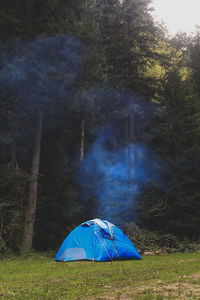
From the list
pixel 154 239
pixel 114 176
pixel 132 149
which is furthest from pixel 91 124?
pixel 154 239

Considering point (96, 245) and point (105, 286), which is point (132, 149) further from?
point (105, 286)

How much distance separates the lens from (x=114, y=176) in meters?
21.2

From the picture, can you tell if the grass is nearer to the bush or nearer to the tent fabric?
the tent fabric

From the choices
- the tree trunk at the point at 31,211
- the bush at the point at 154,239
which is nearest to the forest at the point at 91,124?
the tree trunk at the point at 31,211

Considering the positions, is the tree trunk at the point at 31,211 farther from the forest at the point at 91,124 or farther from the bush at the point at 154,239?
the bush at the point at 154,239

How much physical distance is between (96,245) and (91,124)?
7788 millimetres

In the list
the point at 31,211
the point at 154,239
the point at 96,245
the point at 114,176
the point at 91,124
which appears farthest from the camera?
the point at 114,176

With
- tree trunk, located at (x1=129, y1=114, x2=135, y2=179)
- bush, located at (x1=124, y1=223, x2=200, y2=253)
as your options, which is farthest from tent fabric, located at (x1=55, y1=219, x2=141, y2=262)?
tree trunk, located at (x1=129, y1=114, x2=135, y2=179)

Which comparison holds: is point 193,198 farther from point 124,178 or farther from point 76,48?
point 76,48

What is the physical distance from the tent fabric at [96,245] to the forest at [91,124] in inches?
161

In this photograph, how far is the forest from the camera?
1519 centimetres

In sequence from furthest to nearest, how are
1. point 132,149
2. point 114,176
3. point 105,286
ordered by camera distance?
point 132,149 → point 114,176 → point 105,286

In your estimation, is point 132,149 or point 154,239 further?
point 132,149

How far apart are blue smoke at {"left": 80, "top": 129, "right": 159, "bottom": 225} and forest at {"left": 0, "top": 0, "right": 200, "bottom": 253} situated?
0.23 ft
